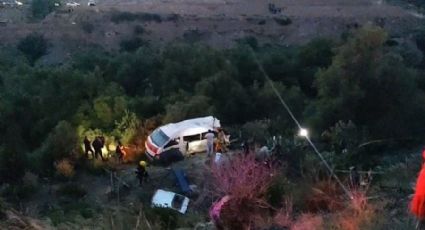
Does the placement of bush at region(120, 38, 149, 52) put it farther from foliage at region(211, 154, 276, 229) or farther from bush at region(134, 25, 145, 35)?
foliage at region(211, 154, 276, 229)

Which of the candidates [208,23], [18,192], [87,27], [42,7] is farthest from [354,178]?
[42,7]

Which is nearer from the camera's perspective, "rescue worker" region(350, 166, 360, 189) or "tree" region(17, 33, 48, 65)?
"rescue worker" region(350, 166, 360, 189)

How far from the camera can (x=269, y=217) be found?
8.10 m

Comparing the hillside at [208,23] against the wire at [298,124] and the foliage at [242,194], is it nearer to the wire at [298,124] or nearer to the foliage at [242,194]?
the wire at [298,124]

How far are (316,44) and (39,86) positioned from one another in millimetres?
13150

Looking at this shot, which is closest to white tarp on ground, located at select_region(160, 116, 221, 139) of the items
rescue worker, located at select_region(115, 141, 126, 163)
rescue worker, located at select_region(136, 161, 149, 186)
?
rescue worker, located at select_region(115, 141, 126, 163)

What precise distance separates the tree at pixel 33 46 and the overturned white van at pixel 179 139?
31.7m

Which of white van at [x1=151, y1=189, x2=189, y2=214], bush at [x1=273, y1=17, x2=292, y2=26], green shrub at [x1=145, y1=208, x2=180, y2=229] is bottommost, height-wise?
bush at [x1=273, y1=17, x2=292, y2=26]

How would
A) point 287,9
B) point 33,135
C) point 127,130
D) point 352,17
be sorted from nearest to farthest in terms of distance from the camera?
point 127,130 → point 33,135 → point 352,17 → point 287,9

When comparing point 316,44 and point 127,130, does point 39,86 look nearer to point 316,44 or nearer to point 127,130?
point 127,130

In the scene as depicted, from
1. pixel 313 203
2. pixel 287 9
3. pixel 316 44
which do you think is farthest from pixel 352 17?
pixel 313 203

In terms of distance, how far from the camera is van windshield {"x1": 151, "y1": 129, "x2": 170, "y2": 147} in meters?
18.5

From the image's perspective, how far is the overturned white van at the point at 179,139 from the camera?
18.5 meters

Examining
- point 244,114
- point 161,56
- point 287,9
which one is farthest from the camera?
point 287,9
